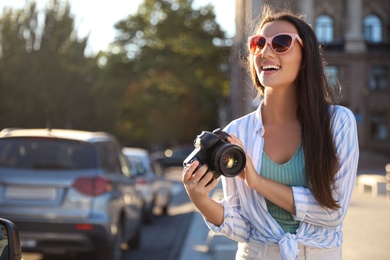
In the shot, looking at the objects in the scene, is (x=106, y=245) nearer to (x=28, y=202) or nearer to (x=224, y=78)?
(x=28, y=202)

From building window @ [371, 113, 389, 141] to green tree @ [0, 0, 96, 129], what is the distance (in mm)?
21306

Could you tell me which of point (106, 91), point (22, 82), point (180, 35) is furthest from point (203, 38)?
point (22, 82)

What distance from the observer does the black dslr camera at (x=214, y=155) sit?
10.7 feet

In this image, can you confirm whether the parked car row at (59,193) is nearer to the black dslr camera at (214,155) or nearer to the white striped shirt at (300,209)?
the white striped shirt at (300,209)

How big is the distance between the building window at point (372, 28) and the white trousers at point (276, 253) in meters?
66.0

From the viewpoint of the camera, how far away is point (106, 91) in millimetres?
65500

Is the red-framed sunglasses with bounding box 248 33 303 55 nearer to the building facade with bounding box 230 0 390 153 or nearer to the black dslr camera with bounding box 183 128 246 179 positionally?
the black dslr camera with bounding box 183 128 246 179

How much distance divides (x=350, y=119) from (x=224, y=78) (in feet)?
220

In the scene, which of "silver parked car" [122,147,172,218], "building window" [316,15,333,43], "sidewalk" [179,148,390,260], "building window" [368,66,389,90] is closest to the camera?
"sidewalk" [179,148,390,260]

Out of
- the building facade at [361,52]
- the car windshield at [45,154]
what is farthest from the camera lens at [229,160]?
the building facade at [361,52]

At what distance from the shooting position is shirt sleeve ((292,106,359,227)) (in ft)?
11.5

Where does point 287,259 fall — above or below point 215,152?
below

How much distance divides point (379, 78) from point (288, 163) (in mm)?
62962

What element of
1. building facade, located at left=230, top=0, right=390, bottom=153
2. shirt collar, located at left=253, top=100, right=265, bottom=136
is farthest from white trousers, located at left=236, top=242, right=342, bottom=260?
building facade, located at left=230, top=0, right=390, bottom=153
